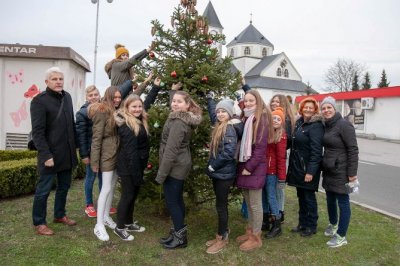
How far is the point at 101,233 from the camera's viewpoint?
481 centimetres

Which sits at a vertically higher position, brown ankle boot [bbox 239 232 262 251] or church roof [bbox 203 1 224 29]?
church roof [bbox 203 1 224 29]

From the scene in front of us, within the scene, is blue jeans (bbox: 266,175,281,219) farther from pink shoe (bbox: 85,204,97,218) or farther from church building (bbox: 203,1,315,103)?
church building (bbox: 203,1,315,103)

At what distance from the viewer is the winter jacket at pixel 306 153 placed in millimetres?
4926

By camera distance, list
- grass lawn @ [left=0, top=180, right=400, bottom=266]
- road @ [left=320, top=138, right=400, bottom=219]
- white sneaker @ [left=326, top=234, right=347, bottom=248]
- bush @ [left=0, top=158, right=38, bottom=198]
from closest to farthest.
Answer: grass lawn @ [left=0, top=180, right=400, bottom=266] → white sneaker @ [left=326, top=234, right=347, bottom=248] → bush @ [left=0, top=158, right=38, bottom=198] → road @ [left=320, top=138, right=400, bottom=219]

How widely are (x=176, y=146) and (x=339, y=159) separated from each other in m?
2.17

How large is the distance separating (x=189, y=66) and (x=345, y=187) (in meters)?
2.68

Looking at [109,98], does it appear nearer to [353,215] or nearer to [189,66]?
[189,66]

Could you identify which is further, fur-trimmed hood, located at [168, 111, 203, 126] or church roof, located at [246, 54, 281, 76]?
church roof, located at [246, 54, 281, 76]

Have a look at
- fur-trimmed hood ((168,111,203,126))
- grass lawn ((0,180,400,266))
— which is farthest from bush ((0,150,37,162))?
fur-trimmed hood ((168,111,203,126))

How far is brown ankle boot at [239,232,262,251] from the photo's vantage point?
184 inches

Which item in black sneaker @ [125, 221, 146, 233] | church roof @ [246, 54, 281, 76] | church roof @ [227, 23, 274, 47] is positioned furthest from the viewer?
church roof @ [227, 23, 274, 47]

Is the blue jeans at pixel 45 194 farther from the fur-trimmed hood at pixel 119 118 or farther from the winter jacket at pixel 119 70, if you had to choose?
the winter jacket at pixel 119 70

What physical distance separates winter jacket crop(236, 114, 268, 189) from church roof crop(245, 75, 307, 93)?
5271 cm

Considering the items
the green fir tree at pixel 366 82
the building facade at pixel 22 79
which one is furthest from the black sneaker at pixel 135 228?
the green fir tree at pixel 366 82
